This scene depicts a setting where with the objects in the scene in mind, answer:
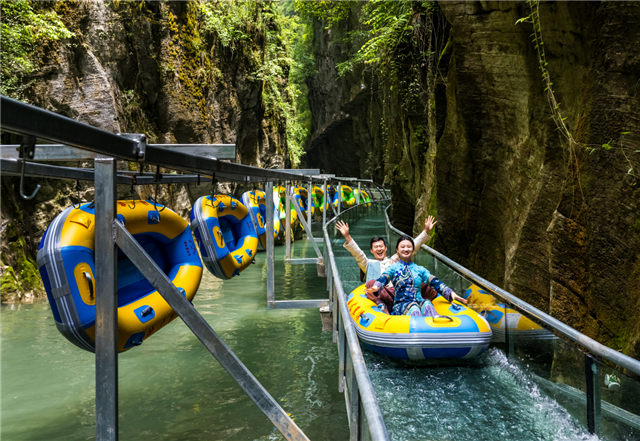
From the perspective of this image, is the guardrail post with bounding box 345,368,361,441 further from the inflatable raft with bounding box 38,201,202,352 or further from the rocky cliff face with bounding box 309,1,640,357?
the rocky cliff face with bounding box 309,1,640,357


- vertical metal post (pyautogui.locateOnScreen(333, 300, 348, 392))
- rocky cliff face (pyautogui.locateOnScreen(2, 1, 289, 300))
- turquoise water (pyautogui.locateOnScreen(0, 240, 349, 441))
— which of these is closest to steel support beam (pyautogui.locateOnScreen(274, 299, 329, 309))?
turquoise water (pyautogui.locateOnScreen(0, 240, 349, 441))

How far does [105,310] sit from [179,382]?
3570mm

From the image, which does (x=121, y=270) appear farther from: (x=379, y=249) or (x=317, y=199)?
(x=317, y=199)

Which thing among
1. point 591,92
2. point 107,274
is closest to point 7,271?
point 107,274

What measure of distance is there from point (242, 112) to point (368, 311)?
42.5 feet

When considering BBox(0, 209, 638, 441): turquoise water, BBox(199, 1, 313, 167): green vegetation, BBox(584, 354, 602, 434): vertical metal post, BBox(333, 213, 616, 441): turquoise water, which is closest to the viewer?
BBox(584, 354, 602, 434): vertical metal post

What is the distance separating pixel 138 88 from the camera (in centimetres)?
1161

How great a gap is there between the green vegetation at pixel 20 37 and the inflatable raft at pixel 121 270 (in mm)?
7261

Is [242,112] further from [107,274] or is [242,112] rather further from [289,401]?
[107,274]

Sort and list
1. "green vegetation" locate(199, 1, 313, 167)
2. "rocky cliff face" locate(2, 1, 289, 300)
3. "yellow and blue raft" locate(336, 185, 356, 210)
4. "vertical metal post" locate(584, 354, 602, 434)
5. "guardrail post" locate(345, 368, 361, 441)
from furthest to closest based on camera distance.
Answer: "yellow and blue raft" locate(336, 185, 356, 210) → "green vegetation" locate(199, 1, 313, 167) → "rocky cliff face" locate(2, 1, 289, 300) → "vertical metal post" locate(584, 354, 602, 434) → "guardrail post" locate(345, 368, 361, 441)

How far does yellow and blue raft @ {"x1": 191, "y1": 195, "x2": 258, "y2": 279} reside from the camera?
15.1 ft

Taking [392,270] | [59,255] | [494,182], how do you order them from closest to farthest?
1. [59,255]
2. [392,270]
3. [494,182]

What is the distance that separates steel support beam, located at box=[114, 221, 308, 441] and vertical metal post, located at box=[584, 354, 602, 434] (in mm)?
1813

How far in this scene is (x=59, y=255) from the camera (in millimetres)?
2430
